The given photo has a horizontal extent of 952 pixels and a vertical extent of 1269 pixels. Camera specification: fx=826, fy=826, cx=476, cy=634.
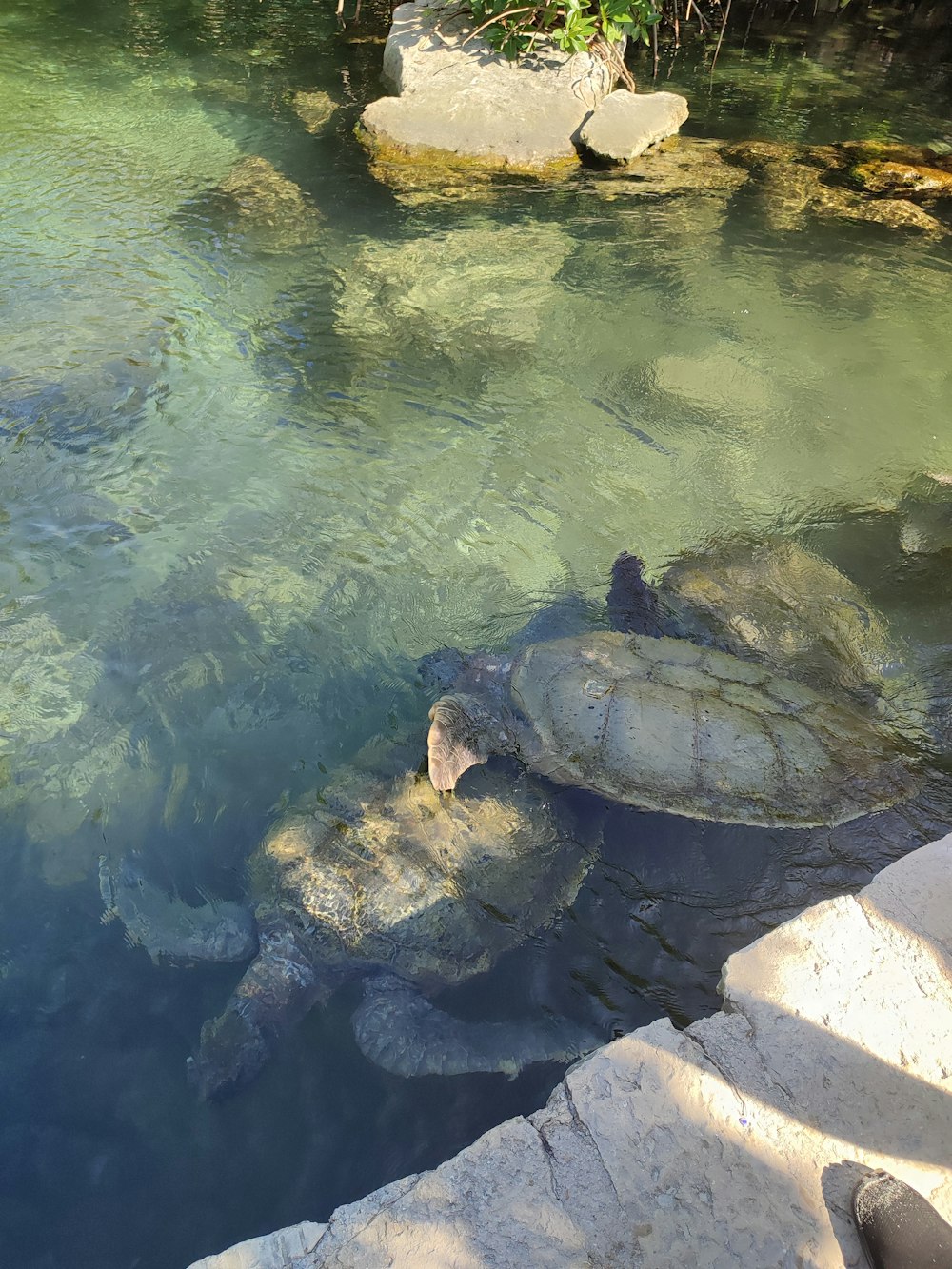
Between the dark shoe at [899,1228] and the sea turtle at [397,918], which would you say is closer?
the dark shoe at [899,1228]

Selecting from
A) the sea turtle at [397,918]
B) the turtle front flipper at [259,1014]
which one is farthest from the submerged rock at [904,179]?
the turtle front flipper at [259,1014]

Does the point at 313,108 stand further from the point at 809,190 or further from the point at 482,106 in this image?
the point at 809,190

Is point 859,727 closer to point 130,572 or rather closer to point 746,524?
point 746,524

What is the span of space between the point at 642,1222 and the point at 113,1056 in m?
1.97

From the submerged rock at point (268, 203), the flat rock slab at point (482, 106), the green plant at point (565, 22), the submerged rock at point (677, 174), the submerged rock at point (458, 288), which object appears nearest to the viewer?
the submerged rock at point (458, 288)

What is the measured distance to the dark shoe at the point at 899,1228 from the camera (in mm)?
2061

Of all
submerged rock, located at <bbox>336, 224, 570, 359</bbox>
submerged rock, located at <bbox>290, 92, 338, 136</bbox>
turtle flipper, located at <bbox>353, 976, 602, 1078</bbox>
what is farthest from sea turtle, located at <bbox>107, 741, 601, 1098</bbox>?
submerged rock, located at <bbox>290, 92, 338, 136</bbox>

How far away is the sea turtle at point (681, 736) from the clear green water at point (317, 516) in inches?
8.3

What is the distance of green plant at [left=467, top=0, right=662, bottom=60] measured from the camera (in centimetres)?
945

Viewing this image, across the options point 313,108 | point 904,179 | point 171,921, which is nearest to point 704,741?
point 171,921

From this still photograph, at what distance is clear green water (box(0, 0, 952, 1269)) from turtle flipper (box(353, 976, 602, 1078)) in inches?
2.7

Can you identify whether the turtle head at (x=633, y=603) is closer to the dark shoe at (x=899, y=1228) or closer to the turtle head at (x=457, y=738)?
the turtle head at (x=457, y=738)

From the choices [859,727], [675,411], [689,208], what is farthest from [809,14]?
[859,727]

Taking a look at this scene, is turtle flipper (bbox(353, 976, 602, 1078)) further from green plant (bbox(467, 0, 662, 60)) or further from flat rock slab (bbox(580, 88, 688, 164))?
green plant (bbox(467, 0, 662, 60))
